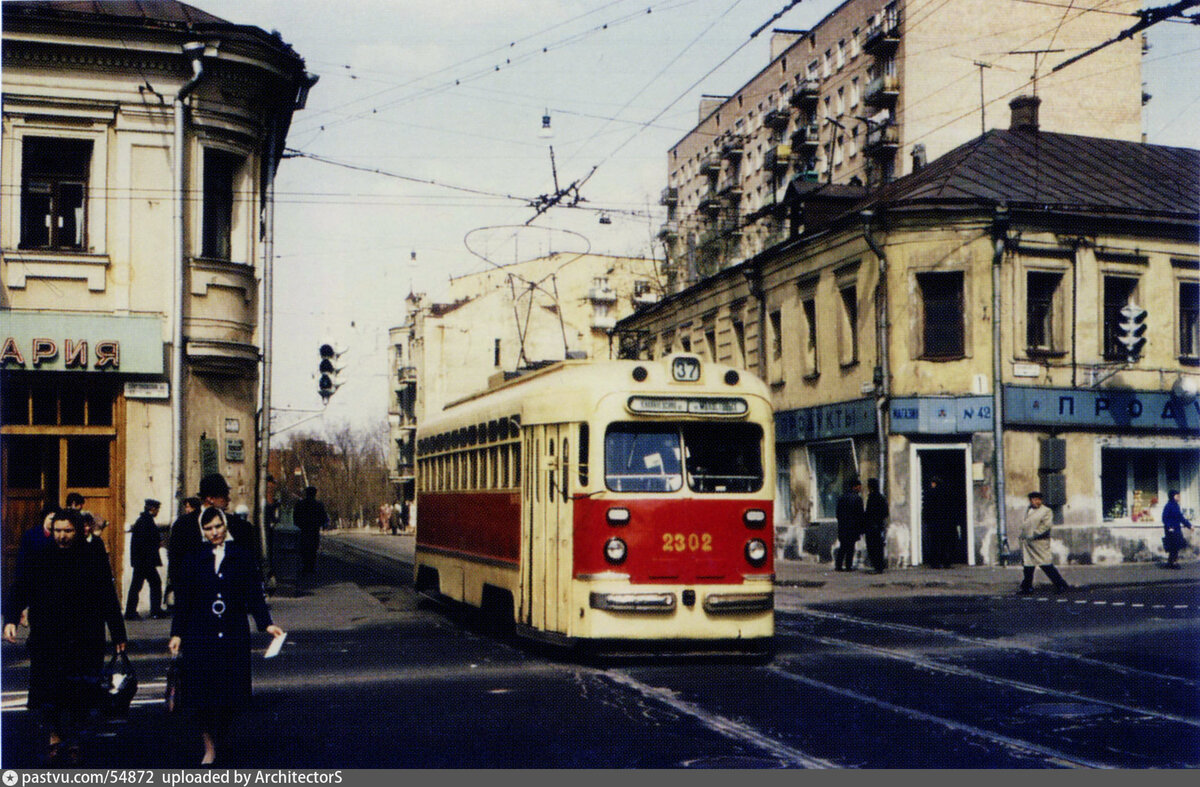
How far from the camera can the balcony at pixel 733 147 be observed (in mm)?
73938

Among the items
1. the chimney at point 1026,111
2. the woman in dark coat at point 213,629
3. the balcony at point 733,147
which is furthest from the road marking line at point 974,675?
the balcony at point 733,147

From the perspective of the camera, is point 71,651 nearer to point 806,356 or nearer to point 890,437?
point 890,437

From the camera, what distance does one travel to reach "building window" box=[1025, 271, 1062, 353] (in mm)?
29953

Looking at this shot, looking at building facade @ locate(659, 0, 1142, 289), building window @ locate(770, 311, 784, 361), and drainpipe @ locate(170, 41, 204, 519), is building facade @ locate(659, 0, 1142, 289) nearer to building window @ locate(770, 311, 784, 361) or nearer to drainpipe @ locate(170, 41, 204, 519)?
building window @ locate(770, 311, 784, 361)

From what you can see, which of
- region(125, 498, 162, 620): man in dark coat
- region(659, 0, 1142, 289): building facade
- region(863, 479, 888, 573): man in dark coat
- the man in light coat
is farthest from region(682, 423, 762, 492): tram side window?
region(659, 0, 1142, 289): building facade

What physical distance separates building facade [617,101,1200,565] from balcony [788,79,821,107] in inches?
1307

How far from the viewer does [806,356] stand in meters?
34.4

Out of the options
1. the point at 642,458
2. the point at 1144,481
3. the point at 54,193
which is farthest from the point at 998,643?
the point at 1144,481

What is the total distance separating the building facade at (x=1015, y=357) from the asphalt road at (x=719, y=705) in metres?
11.9

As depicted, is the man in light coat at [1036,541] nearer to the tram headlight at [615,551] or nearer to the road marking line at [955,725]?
the road marking line at [955,725]

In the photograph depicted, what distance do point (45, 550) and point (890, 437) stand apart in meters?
22.6

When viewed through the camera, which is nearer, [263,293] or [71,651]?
[71,651]
